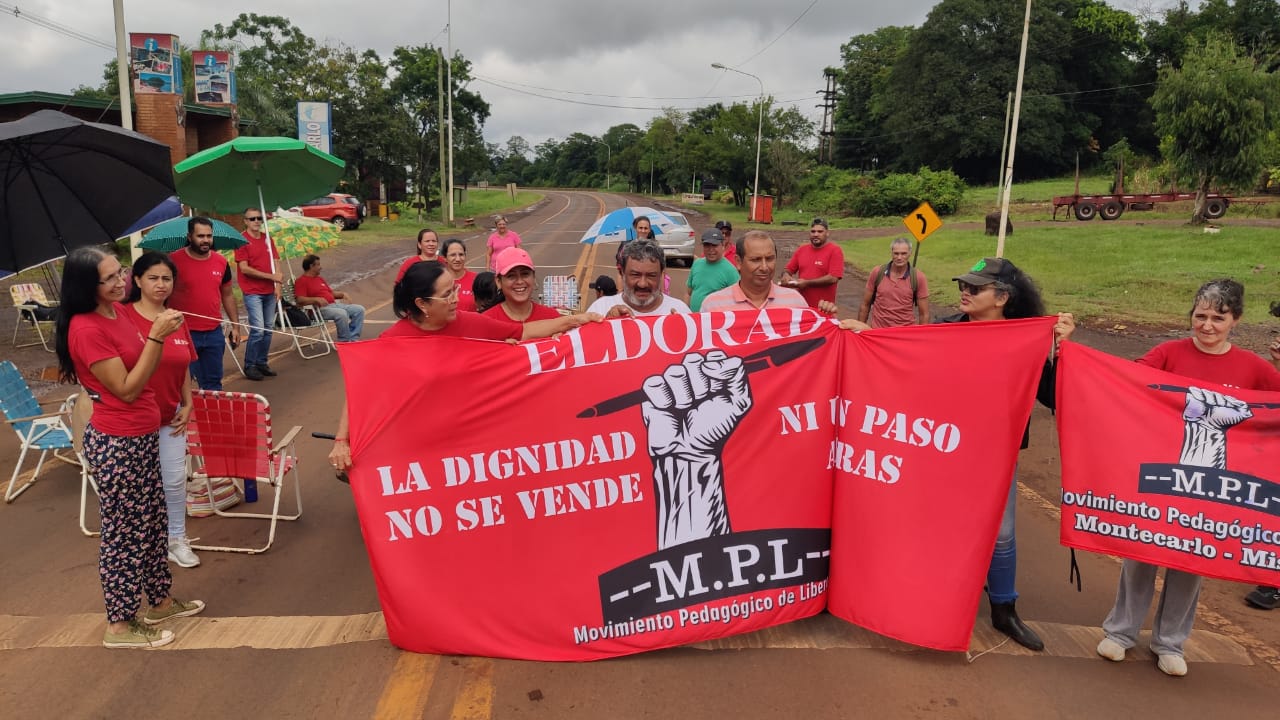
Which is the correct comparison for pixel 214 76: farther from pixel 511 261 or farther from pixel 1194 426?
pixel 1194 426

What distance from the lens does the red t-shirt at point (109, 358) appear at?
3516 millimetres

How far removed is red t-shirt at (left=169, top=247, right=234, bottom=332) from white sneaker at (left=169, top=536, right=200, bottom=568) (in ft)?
8.80

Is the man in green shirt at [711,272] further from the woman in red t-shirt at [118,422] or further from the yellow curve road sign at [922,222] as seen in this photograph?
the yellow curve road sign at [922,222]

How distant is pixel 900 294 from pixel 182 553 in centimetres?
646

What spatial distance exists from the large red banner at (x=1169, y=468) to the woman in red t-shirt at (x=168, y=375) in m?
4.45

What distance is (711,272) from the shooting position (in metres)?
7.41

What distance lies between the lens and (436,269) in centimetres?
386

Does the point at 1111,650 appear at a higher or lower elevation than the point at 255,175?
lower

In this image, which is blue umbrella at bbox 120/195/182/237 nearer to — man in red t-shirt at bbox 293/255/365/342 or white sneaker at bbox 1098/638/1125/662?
man in red t-shirt at bbox 293/255/365/342

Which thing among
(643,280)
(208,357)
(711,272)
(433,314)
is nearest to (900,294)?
(711,272)

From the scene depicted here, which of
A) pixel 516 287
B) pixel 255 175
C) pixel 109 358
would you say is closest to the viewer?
pixel 109 358

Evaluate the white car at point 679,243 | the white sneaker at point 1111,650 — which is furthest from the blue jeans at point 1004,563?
the white car at point 679,243

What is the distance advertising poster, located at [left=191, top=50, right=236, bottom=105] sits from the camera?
2547cm

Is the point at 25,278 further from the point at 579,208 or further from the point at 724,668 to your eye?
the point at 579,208
